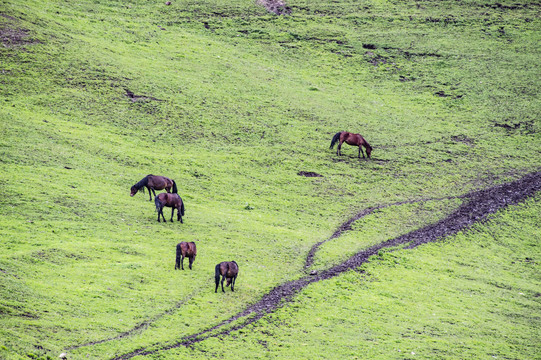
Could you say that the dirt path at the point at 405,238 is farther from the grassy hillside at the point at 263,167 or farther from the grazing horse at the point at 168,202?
the grazing horse at the point at 168,202

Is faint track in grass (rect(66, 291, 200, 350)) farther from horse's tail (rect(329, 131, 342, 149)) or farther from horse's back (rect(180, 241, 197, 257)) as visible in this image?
horse's tail (rect(329, 131, 342, 149))

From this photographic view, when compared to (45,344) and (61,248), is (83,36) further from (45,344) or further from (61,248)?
(45,344)

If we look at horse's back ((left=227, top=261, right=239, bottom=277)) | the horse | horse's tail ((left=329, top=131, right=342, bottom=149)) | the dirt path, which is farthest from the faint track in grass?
horse's tail ((left=329, top=131, right=342, bottom=149))

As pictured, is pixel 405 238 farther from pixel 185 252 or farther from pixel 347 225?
pixel 185 252

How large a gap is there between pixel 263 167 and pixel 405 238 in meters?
9.97

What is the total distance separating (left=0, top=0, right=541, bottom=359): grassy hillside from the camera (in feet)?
52.5

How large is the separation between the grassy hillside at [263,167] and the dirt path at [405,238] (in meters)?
0.34

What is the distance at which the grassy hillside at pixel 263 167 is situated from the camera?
16.0 metres

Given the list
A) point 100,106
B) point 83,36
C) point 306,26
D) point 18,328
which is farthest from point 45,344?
point 306,26

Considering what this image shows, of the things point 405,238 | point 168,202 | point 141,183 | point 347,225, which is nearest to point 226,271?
point 168,202

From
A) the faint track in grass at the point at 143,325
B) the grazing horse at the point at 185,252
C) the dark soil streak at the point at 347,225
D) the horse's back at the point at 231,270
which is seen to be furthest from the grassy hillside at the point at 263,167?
the horse's back at the point at 231,270

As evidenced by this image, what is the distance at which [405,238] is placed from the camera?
957 inches

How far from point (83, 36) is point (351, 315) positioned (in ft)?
114

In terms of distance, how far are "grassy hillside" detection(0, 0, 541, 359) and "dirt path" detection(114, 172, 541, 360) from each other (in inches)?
13.4
